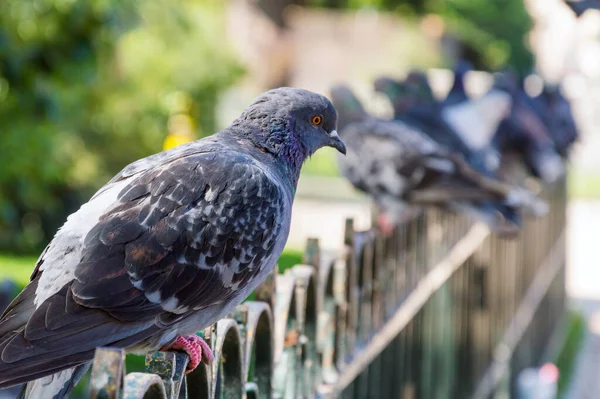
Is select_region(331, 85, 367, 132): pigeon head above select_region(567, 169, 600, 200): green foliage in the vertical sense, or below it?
below

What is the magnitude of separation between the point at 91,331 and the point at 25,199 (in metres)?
9.81

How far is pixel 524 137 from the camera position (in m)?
6.25

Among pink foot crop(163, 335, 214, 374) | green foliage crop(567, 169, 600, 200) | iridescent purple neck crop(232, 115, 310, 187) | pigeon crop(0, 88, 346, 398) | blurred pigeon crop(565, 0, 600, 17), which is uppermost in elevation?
green foliage crop(567, 169, 600, 200)

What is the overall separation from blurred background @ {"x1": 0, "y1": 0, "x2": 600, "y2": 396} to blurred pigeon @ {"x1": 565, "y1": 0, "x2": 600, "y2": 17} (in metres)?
0.12

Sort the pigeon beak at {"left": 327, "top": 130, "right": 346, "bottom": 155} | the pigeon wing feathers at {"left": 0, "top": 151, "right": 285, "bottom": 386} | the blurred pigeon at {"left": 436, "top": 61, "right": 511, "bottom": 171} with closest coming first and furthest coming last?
1. the pigeon wing feathers at {"left": 0, "top": 151, "right": 285, "bottom": 386}
2. the pigeon beak at {"left": 327, "top": 130, "right": 346, "bottom": 155}
3. the blurred pigeon at {"left": 436, "top": 61, "right": 511, "bottom": 171}

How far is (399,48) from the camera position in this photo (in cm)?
2673

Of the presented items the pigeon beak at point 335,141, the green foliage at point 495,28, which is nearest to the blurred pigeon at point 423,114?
the pigeon beak at point 335,141

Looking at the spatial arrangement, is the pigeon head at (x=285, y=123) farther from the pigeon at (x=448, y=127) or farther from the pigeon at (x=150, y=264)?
the pigeon at (x=448, y=127)

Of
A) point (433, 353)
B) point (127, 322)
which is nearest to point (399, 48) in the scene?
point (433, 353)

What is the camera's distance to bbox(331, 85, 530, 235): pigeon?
4.29 meters

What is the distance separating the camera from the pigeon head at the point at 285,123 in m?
2.41

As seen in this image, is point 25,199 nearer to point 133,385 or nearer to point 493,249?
point 493,249

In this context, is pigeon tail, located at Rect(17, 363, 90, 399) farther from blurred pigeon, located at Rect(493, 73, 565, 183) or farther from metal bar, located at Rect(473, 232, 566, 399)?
blurred pigeon, located at Rect(493, 73, 565, 183)

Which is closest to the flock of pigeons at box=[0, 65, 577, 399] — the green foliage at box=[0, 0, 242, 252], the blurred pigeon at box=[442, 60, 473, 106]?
the blurred pigeon at box=[442, 60, 473, 106]
